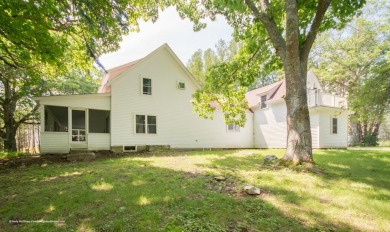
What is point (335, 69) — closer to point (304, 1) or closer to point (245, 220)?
point (304, 1)

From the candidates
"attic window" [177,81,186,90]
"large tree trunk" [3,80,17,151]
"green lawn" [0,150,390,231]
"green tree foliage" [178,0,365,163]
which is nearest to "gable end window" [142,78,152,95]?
"attic window" [177,81,186,90]

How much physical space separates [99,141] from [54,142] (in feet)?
8.35

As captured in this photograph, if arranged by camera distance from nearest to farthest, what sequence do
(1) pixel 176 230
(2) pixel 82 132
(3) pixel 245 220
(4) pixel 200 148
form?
(1) pixel 176 230
(3) pixel 245 220
(2) pixel 82 132
(4) pixel 200 148

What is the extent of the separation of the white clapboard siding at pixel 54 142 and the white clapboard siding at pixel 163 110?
2.82 metres

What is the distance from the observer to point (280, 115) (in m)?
20.1

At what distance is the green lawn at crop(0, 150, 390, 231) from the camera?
405 centimetres

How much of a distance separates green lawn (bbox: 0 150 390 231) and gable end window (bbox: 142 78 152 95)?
1034cm

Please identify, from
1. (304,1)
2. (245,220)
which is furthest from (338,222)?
(304,1)

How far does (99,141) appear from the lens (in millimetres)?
15125

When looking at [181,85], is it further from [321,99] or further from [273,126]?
[321,99]

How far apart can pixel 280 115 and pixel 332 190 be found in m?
15.1

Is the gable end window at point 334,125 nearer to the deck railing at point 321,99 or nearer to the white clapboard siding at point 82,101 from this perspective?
the deck railing at point 321,99

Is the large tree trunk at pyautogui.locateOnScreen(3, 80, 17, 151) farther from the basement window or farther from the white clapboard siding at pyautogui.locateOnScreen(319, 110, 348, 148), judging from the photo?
the white clapboard siding at pyautogui.locateOnScreen(319, 110, 348, 148)

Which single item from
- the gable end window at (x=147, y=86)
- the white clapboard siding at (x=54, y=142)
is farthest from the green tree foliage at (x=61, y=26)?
the gable end window at (x=147, y=86)
